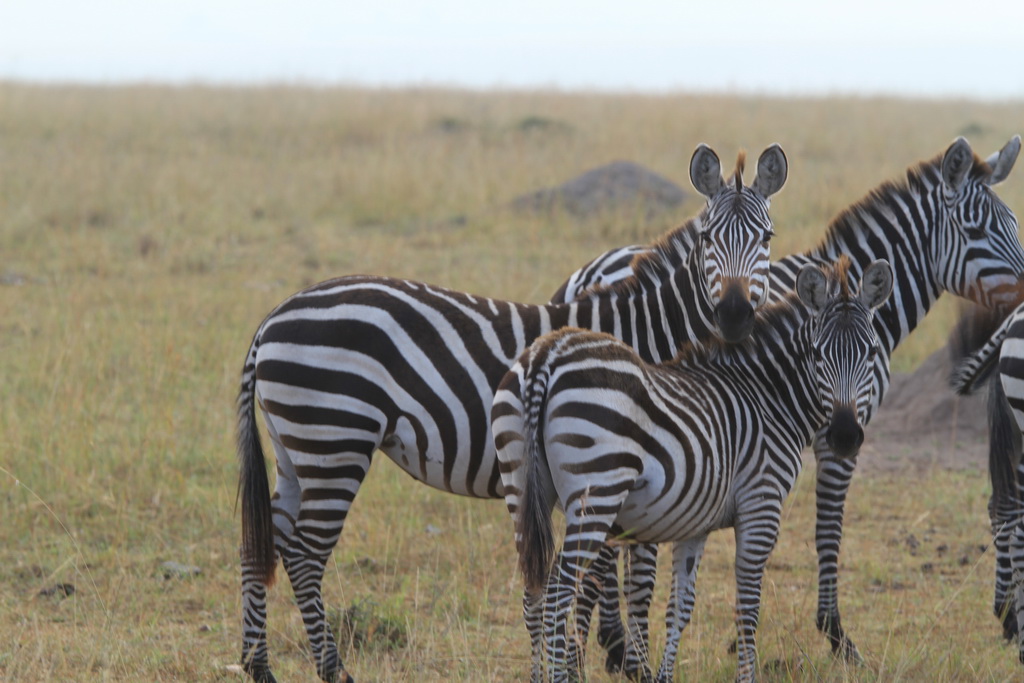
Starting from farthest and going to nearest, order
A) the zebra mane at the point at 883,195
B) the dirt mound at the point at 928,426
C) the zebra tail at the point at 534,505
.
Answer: the dirt mound at the point at 928,426 < the zebra mane at the point at 883,195 < the zebra tail at the point at 534,505

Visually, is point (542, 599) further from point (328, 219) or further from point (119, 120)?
point (119, 120)

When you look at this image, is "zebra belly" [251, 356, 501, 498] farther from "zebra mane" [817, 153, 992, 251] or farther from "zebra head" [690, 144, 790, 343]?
"zebra mane" [817, 153, 992, 251]

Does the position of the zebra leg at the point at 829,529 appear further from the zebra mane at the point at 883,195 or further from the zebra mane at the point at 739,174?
the zebra mane at the point at 739,174

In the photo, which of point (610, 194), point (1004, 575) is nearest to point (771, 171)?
point (1004, 575)

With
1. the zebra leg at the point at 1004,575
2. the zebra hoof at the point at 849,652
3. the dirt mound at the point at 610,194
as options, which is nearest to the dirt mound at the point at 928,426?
the zebra leg at the point at 1004,575

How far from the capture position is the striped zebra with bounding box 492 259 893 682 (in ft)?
11.8

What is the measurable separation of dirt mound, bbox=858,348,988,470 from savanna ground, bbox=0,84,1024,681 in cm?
12

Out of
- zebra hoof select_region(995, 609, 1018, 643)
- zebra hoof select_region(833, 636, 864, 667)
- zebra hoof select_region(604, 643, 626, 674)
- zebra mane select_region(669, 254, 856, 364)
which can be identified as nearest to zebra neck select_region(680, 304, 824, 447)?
zebra mane select_region(669, 254, 856, 364)

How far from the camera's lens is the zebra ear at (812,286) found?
4121 mm

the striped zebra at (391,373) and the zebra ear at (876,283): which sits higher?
the zebra ear at (876,283)

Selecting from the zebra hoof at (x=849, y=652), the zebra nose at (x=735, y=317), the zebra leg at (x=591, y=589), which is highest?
the zebra nose at (x=735, y=317)

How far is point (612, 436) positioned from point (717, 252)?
1379 millimetres

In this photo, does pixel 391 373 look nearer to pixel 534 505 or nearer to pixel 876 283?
pixel 534 505

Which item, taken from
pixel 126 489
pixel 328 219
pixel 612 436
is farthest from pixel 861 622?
pixel 328 219
